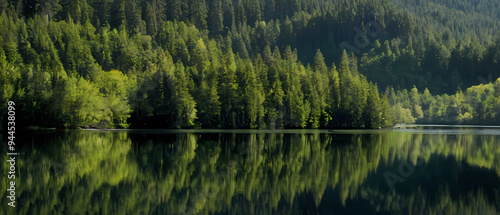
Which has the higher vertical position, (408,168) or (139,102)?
(139,102)

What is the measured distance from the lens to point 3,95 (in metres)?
86.8

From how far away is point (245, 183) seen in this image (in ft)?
110

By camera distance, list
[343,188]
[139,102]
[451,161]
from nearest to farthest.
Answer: [343,188] < [451,161] < [139,102]

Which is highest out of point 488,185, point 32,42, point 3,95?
point 32,42

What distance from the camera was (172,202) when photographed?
1083 inches

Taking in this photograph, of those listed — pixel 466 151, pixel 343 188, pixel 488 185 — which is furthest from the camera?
pixel 466 151

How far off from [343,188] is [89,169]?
16.5 m

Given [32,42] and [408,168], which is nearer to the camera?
[408,168]

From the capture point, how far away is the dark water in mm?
27078

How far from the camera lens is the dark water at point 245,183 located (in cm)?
2708

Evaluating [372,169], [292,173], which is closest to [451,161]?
[372,169]

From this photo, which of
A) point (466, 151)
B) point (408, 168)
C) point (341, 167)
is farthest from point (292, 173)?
point (466, 151)

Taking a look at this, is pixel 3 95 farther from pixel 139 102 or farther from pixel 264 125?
pixel 264 125

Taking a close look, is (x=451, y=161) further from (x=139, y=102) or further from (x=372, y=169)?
(x=139, y=102)
